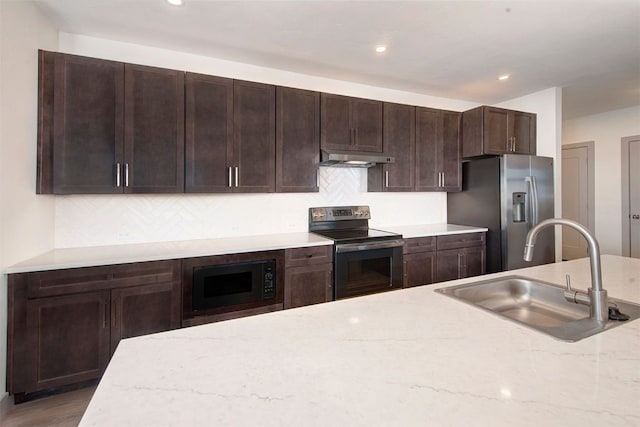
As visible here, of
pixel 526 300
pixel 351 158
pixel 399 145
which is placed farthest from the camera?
pixel 399 145

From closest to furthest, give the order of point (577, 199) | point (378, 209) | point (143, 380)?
point (143, 380) → point (378, 209) → point (577, 199)

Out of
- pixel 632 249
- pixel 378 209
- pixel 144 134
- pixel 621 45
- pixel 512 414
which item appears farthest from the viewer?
pixel 632 249

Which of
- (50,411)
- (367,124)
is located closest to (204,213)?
(50,411)

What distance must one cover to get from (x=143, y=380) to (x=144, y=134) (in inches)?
84.4

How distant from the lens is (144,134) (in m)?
2.35

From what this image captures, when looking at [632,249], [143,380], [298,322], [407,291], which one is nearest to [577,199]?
[632,249]

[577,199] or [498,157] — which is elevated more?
[498,157]

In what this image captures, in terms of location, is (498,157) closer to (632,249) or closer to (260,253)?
(260,253)

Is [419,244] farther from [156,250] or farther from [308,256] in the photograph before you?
[156,250]

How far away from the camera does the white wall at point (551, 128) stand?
3.68m

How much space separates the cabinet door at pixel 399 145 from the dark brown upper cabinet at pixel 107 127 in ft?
6.71

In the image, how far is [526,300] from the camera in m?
1.45

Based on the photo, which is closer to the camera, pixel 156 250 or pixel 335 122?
pixel 156 250

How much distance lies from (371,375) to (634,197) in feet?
19.4
